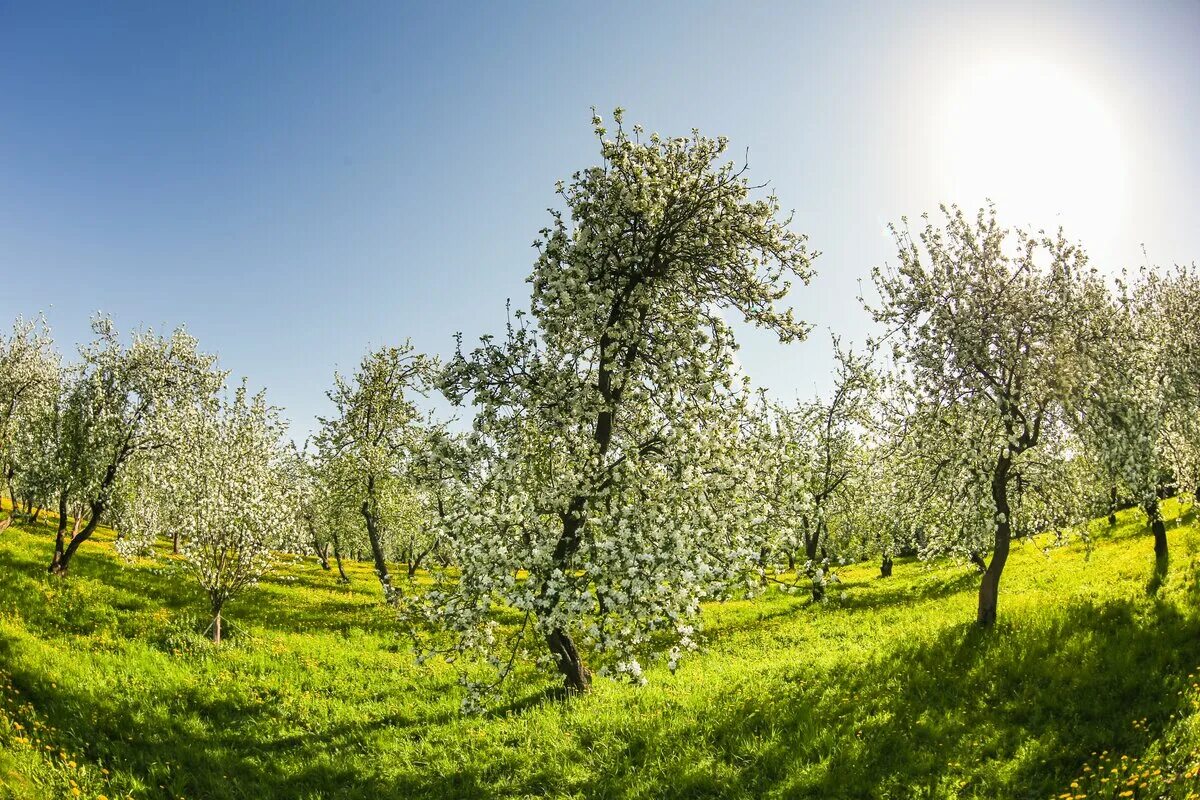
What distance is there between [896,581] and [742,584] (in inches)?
1329

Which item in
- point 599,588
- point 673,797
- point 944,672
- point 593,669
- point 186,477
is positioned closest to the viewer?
point 599,588

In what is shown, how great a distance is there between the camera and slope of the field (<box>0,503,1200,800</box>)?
1095cm

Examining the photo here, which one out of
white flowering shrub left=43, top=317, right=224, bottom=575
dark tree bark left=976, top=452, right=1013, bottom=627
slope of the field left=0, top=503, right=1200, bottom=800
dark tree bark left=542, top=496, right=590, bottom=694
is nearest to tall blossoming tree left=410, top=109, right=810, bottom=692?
dark tree bark left=542, top=496, right=590, bottom=694

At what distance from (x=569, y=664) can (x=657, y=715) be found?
2610 mm

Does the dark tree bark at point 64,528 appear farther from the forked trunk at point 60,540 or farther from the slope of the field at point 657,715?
the slope of the field at point 657,715

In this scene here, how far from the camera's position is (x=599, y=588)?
10.1 meters

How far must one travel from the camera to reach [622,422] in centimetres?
1403

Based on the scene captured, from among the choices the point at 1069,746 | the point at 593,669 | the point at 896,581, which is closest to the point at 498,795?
the point at 593,669

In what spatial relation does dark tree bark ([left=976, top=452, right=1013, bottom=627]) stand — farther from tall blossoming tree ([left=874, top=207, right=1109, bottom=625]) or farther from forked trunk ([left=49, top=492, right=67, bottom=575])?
forked trunk ([left=49, top=492, right=67, bottom=575])

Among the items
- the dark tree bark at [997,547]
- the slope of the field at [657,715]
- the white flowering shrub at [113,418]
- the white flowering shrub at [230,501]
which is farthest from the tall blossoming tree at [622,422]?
the white flowering shrub at [113,418]

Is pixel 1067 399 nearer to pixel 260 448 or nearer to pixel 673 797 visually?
pixel 673 797

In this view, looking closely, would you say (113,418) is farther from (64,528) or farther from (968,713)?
(968,713)

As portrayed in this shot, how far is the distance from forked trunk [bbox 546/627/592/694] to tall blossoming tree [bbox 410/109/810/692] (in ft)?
4.07

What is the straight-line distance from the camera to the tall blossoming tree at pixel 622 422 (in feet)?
33.6
